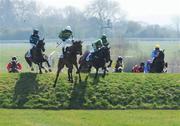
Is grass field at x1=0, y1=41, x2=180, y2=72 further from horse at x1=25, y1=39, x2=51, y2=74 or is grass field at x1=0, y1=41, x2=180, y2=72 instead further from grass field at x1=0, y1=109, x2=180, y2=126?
grass field at x1=0, y1=109, x2=180, y2=126

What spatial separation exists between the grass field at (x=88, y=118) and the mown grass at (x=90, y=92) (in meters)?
1.17

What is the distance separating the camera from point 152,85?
24.5 metres

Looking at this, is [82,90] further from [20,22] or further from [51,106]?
[20,22]

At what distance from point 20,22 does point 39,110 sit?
178 ft

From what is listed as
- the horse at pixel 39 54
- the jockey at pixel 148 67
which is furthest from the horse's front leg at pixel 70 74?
the jockey at pixel 148 67

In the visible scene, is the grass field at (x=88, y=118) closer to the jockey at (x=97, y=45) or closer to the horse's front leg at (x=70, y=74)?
the horse's front leg at (x=70, y=74)

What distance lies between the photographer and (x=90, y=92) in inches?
911

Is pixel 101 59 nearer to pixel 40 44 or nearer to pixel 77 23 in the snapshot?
pixel 40 44

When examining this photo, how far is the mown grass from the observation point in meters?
22.1

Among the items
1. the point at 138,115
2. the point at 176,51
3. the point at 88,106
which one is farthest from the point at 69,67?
the point at 176,51

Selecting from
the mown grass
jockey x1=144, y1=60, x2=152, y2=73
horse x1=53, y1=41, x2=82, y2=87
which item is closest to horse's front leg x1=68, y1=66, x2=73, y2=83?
horse x1=53, y1=41, x2=82, y2=87

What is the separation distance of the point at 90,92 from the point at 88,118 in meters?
4.32

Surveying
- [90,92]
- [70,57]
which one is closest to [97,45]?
[70,57]

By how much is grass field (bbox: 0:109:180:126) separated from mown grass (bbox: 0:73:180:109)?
46.1 inches
